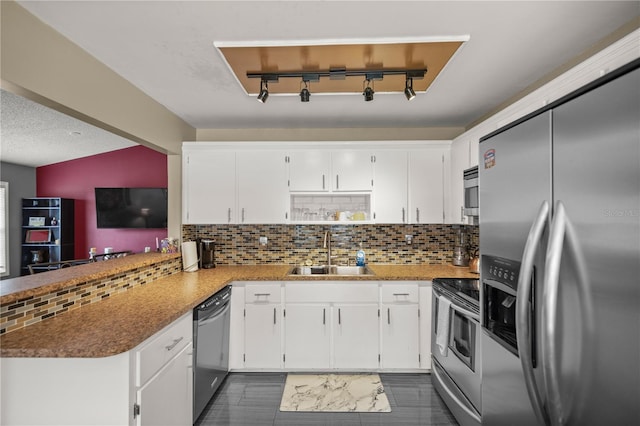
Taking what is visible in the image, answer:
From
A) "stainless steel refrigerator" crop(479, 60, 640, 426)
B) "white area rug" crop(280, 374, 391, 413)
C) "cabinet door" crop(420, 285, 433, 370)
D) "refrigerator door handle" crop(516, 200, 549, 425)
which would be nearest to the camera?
"stainless steel refrigerator" crop(479, 60, 640, 426)

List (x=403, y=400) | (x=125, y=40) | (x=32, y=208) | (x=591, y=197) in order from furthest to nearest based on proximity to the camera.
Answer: (x=32, y=208), (x=403, y=400), (x=125, y=40), (x=591, y=197)

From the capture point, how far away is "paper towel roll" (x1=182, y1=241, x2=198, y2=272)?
3.25 metres

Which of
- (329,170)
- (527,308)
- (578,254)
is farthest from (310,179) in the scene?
(578,254)

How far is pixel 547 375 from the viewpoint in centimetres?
94

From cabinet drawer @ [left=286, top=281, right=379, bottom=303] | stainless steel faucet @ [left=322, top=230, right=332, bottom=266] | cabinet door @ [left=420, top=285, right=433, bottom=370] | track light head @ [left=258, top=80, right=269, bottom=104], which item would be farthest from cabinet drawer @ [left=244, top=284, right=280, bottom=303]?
track light head @ [left=258, top=80, right=269, bottom=104]

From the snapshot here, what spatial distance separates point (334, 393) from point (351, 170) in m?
2.04

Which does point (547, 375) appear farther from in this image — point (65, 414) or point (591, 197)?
point (65, 414)

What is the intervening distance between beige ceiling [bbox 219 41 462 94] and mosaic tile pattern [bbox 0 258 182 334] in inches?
65.9

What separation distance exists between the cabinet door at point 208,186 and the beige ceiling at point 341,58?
1.23 m

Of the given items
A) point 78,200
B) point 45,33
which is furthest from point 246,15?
point 78,200

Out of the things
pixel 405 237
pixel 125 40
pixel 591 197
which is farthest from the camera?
pixel 405 237

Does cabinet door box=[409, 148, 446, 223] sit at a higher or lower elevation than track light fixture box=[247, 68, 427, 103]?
lower

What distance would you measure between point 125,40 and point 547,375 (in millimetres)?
2453

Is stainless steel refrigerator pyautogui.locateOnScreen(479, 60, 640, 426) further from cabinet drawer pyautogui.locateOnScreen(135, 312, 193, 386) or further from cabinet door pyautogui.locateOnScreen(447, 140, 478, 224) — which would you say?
cabinet door pyautogui.locateOnScreen(447, 140, 478, 224)
